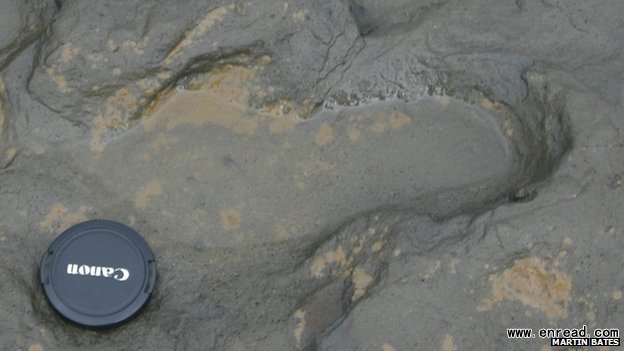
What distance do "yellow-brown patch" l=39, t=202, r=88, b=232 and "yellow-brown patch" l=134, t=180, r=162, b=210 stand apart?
0.19 m

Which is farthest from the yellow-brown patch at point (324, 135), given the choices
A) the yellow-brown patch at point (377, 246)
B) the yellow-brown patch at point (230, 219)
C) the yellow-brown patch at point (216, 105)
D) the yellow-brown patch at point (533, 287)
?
the yellow-brown patch at point (533, 287)

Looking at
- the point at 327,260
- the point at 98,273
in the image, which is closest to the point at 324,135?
the point at 327,260

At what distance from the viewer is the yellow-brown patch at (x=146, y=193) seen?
3.16 m

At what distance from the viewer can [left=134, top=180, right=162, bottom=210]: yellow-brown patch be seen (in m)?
3.16

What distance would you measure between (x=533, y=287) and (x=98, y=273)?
1.42 meters

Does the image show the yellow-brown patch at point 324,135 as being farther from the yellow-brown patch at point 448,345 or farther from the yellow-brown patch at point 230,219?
the yellow-brown patch at point 448,345

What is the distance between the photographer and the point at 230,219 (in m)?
3.16

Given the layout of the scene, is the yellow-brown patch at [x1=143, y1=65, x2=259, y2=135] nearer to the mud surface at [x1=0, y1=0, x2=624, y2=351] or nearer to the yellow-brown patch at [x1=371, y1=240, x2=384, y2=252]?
the mud surface at [x1=0, y1=0, x2=624, y2=351]

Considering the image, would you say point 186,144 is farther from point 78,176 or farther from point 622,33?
point 622,33

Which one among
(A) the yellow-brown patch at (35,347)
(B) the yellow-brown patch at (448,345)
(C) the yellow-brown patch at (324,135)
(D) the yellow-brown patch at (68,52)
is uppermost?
(D) the yellow-brown patch at (68,52)

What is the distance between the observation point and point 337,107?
3.33 metres

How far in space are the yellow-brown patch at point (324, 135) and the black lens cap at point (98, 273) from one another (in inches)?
28.9

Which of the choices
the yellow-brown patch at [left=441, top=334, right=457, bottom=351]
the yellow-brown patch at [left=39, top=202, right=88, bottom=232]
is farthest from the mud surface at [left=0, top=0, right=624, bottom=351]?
the yellow-brown patch at [left=441, top=334, right=457, bottom=351]

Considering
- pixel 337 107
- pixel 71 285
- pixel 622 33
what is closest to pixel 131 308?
pixel 71 285
